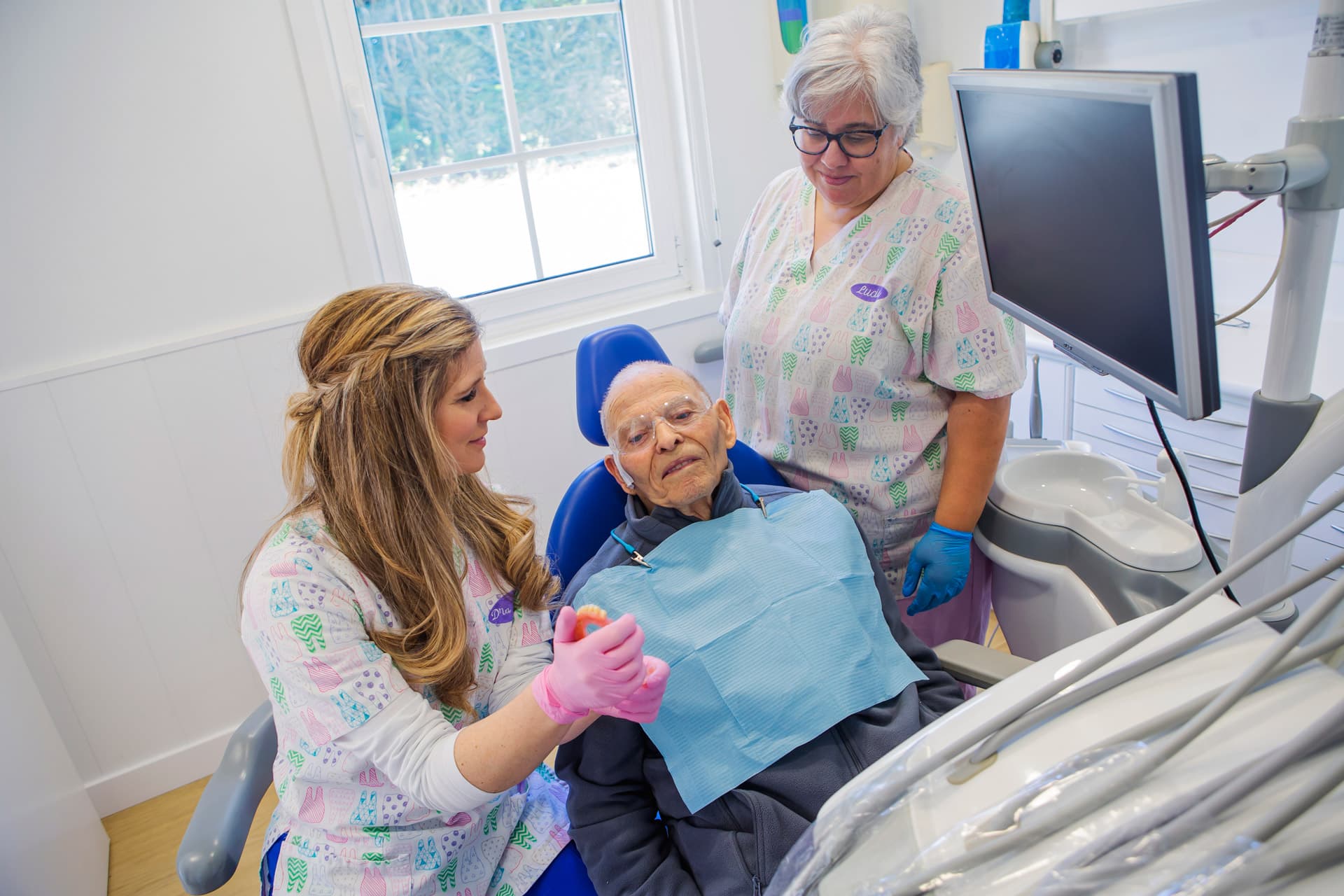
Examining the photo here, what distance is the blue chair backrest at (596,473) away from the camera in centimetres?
138

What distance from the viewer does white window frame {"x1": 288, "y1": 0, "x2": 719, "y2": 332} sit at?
2.14 meters

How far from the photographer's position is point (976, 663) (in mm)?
1190

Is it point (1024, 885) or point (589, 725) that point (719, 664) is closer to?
point (589, 725)

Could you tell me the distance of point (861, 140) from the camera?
4.38 ft

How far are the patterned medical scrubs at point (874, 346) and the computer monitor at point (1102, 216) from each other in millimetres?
280

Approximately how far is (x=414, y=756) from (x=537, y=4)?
7.06 ft

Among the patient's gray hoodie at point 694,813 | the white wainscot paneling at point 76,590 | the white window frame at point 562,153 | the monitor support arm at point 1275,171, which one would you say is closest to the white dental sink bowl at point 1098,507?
the patient's gray hoodie at point 694,813

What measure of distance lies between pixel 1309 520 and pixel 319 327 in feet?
3.27

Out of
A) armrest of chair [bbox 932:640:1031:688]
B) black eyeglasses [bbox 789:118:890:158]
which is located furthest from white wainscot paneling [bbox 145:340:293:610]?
armrest of chair [bbox 932:640:1031:688]

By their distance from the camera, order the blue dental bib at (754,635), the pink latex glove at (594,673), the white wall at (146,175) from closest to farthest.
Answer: the pink latex glove at (594,673) < the blue dental bib at (754,635) < the white wall at (146,175)

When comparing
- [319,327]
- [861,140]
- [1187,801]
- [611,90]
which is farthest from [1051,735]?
[611,90]

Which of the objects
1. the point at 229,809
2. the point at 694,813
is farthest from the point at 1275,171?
the point at 229,809

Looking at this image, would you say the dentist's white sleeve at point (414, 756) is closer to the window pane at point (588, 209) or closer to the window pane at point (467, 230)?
the window pane at point (467, 230)

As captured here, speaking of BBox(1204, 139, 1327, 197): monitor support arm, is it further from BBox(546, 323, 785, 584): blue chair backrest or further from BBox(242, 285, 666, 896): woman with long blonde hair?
BBox(546, 323, 785, 584): blue chair backrest
